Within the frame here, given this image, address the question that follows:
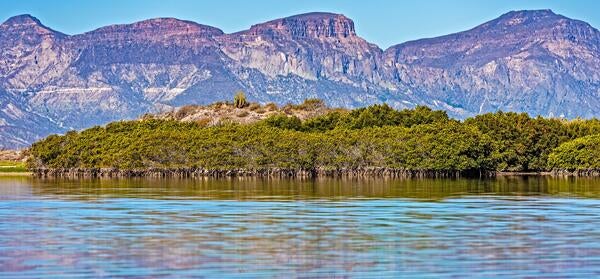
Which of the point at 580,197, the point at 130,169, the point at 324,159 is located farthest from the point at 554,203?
the point at 130,169

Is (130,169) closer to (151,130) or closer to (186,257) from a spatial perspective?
(151,130)

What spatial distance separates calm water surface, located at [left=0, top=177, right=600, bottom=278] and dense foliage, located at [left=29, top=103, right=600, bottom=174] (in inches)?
2807

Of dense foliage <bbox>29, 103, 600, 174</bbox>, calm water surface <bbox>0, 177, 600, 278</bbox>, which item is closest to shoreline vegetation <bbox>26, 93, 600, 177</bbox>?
dense foliage <bbox>29, 103, 600, 174</bbox>

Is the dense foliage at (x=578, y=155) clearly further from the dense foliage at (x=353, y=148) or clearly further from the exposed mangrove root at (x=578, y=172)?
the exposed mangrove root at (x=578, y=172)

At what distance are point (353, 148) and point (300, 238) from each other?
101406 mm

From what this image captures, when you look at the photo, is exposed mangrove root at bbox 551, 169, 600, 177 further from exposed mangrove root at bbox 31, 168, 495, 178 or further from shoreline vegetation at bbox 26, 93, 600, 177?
exposed mangrove root at bbox 31, 168, 495, 178

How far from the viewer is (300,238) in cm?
4369

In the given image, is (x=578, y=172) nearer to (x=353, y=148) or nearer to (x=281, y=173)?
(x=353, y=148)

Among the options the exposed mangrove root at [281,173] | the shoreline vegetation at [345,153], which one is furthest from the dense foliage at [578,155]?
the exposed mangrove root at [281,173]

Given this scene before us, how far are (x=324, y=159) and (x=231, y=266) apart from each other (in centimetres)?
10786

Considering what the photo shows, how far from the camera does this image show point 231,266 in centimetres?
3550

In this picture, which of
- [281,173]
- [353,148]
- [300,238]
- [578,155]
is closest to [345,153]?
[353,148]

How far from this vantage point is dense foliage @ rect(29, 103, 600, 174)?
141875 mm

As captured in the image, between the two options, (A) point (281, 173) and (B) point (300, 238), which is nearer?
(B) point (300, 238)
